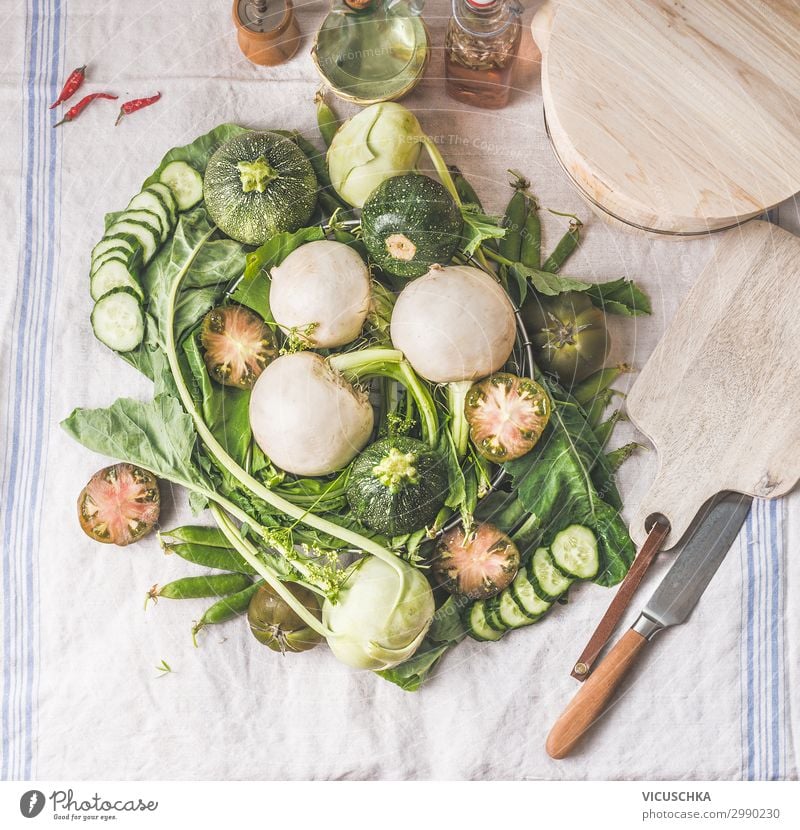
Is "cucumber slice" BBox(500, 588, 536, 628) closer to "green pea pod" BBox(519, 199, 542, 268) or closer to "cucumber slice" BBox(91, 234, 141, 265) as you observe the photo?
"green pea pod" BBox(519, 199, 542, 268)

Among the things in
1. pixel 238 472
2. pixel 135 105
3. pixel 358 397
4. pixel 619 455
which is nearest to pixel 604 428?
pixel 619 455

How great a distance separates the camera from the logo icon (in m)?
0.81

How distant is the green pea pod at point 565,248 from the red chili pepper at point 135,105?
458mm

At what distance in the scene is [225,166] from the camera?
0.76 metres

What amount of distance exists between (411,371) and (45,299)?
411 millimetres

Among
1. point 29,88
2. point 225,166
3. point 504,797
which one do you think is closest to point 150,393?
point 225,166

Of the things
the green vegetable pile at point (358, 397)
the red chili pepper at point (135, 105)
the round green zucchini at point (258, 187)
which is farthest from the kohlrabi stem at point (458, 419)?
the red chili pepper at point (135, 105)

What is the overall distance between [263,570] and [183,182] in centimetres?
40

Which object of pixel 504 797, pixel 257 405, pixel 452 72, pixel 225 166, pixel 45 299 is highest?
pixel 452 72

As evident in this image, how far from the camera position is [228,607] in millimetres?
793

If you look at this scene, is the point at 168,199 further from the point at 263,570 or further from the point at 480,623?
the point at 480,623

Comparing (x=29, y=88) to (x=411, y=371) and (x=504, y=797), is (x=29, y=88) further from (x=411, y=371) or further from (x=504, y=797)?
(x=504, y=797)

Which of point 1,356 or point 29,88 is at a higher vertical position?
point 29,88

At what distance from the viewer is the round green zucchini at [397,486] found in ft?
2.33
